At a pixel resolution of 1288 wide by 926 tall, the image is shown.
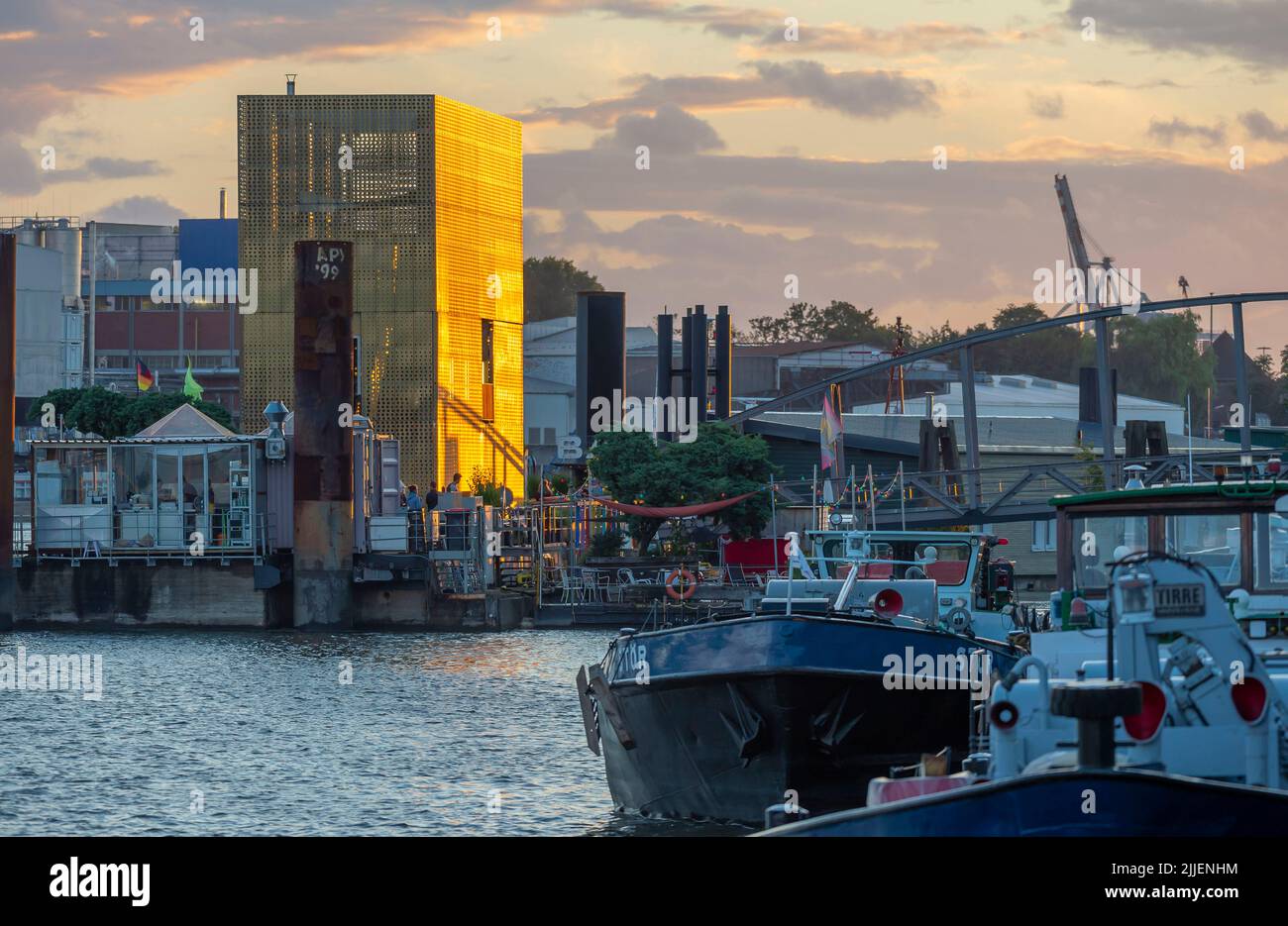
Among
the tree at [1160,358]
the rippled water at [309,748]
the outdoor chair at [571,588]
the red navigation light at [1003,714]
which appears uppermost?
the tree at [1160,358]

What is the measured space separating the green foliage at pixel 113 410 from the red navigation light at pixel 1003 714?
289ft

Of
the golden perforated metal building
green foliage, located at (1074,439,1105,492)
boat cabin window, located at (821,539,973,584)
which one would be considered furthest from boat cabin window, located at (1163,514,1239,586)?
the golden perforated metal building

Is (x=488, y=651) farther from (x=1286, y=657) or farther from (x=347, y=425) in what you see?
(x=1286, y=657)

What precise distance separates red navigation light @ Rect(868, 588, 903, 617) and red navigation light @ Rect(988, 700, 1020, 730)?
11325mm

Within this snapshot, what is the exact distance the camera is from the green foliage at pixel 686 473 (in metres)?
66.8

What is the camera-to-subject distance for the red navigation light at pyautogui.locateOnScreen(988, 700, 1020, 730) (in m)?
14.5

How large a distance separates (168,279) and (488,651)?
10975cm

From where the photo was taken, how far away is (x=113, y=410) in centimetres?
10231

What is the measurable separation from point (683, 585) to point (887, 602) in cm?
3053

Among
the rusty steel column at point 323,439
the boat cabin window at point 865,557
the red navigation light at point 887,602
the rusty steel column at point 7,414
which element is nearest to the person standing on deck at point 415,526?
the rusty steel column at point 323,439

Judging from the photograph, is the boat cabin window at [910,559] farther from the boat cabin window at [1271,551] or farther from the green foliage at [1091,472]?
the green foliage at [1091,472]

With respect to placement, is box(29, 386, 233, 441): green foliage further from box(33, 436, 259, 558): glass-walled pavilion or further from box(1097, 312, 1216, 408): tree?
box(1097, 312, 1216, 408): tree
